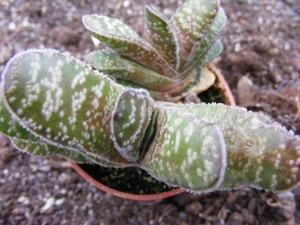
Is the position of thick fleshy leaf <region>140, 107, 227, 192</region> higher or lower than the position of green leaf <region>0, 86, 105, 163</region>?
higher

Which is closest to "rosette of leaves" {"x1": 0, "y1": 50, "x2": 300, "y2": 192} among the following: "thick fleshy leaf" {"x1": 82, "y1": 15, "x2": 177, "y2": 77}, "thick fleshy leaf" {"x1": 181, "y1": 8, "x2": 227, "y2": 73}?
"thick fleshy leaf" {"x1": 82, "y1": 15, "x2": 177, "y2": 77}

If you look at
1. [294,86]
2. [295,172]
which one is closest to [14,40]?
[294,86]

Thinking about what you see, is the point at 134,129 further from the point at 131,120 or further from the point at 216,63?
the point at 216,63

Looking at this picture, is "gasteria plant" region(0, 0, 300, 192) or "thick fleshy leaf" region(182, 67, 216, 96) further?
"thick fleshy leaf" region(182, 67, 216, 96)

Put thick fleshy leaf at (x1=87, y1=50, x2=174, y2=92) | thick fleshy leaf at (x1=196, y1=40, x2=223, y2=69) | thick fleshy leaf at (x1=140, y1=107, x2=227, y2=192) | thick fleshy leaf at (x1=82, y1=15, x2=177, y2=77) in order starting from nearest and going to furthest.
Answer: thick fleshy leaf at (x1=140, y1=107, x2=227, y2=192) < thick fleshy leaf at (x1=82, y1=15, x2=177, y2=77) < thick fleshy leaf at (x1=87, y1=50, x2=174, y2=92) < thick fleshy leaf at (x1=196, y1=40, x2=223, y2=69)

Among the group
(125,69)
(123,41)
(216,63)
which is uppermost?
(123,41)

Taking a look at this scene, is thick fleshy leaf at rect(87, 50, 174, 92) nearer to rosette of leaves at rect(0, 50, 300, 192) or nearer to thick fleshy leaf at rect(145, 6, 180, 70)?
thick fleshy leaf at rect(145, 6, 180, 70)

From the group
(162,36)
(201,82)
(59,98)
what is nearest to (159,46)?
(162,36)
